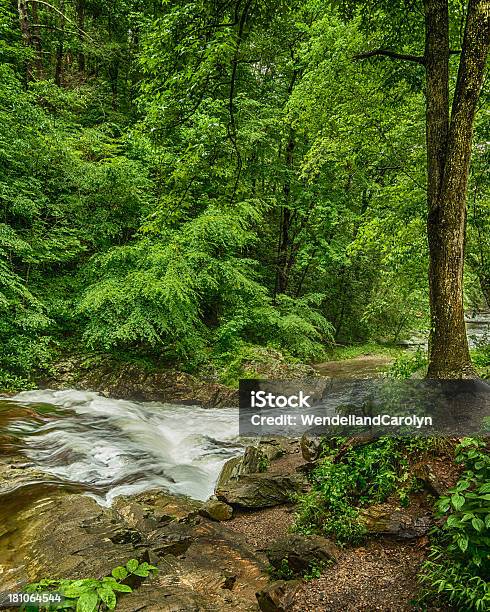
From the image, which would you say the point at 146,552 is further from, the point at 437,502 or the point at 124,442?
the point at 124,442

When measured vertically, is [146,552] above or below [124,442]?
above

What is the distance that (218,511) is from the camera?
528 cm

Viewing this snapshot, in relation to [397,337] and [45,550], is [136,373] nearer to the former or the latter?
[45,550]

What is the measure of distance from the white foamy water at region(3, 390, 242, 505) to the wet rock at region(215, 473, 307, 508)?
69 cm

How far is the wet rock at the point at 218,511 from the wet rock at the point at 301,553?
1.24m

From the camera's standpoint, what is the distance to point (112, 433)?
7.85 metres

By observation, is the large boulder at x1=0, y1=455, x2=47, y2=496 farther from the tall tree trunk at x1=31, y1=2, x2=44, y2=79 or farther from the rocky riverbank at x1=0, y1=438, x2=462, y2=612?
the tall tree trunk at x1=31, y1=2, x2=44, y2=79

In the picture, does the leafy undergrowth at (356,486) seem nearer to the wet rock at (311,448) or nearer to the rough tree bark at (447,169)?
the wet rock at (311,448)

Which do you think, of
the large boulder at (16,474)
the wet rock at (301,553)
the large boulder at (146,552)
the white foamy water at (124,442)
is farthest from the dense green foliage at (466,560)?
the large boulder at (16,474)

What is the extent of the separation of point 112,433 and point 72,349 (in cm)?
424

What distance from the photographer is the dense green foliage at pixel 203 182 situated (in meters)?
4.95

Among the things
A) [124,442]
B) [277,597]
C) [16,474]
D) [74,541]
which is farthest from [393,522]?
[124,442]

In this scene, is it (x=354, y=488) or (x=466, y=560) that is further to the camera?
(x=354, y=488)

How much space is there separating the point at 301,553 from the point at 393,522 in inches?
36.5
